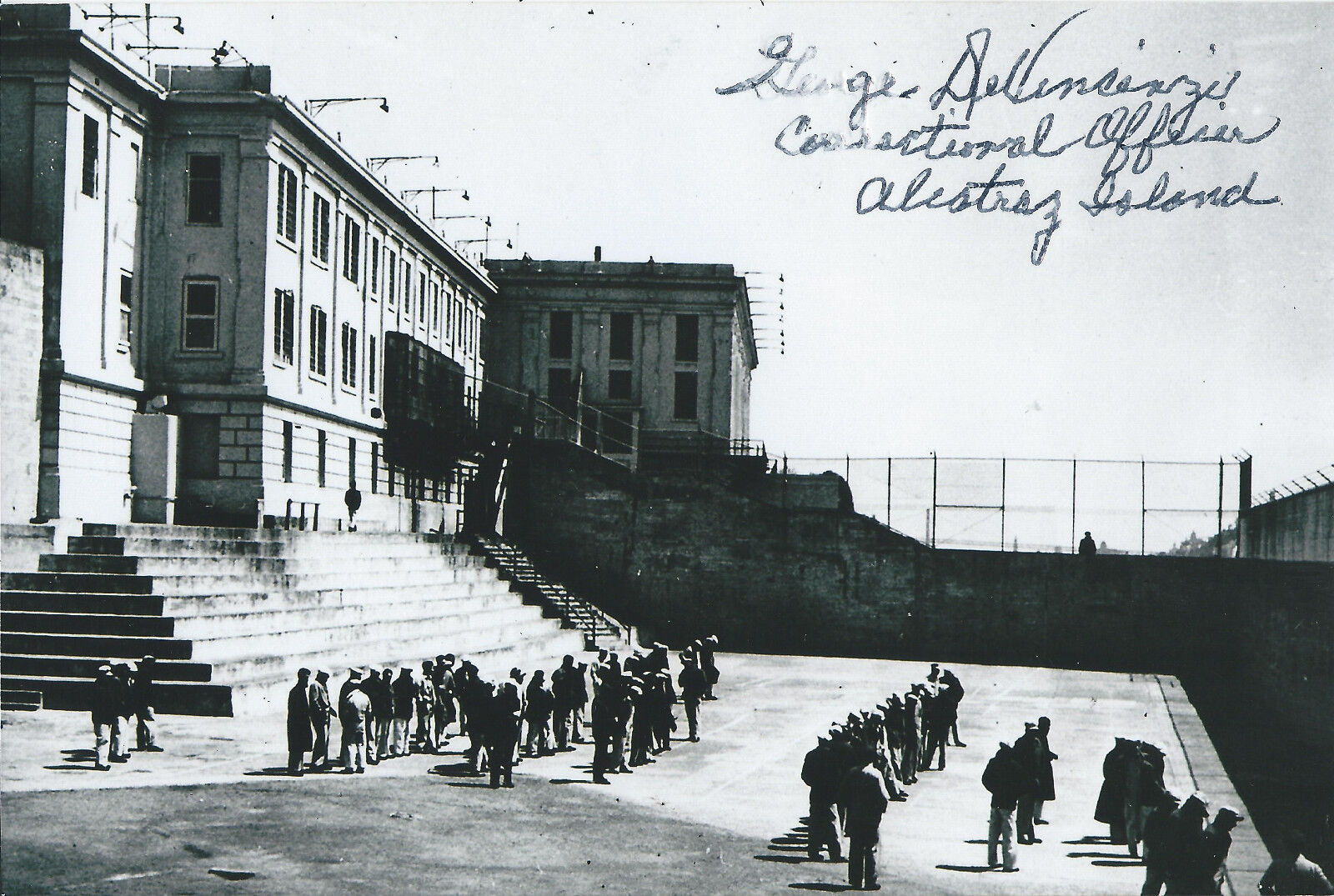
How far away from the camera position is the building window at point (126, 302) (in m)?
29.3

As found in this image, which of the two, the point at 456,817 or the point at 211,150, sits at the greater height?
the point at 211,150

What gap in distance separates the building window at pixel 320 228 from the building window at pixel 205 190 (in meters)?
3.86

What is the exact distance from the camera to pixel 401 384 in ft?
135

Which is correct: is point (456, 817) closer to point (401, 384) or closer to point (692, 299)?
point (401, 384)

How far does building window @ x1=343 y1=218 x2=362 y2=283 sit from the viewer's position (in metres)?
37.9

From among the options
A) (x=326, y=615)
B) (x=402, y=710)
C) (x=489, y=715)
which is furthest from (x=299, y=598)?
(x=489, y=715)

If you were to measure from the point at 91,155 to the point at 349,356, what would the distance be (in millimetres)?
12029

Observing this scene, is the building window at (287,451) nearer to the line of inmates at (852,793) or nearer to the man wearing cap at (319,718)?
the man wearing cap at (319,718)

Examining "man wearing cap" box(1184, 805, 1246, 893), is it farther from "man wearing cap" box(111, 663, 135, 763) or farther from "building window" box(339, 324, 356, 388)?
"building window" box(339, 324, 356, 388)

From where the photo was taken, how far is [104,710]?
15219 millimetres

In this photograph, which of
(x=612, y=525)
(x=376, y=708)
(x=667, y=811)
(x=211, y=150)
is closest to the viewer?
(x=667, y=811)

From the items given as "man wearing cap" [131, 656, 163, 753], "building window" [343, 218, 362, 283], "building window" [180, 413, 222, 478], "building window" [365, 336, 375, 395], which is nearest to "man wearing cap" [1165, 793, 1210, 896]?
"man wearing cap" [131, 656, 163, 753]

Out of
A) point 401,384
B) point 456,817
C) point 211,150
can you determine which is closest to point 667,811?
point 456,817

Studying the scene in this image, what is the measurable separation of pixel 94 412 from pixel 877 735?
64.2 ft
